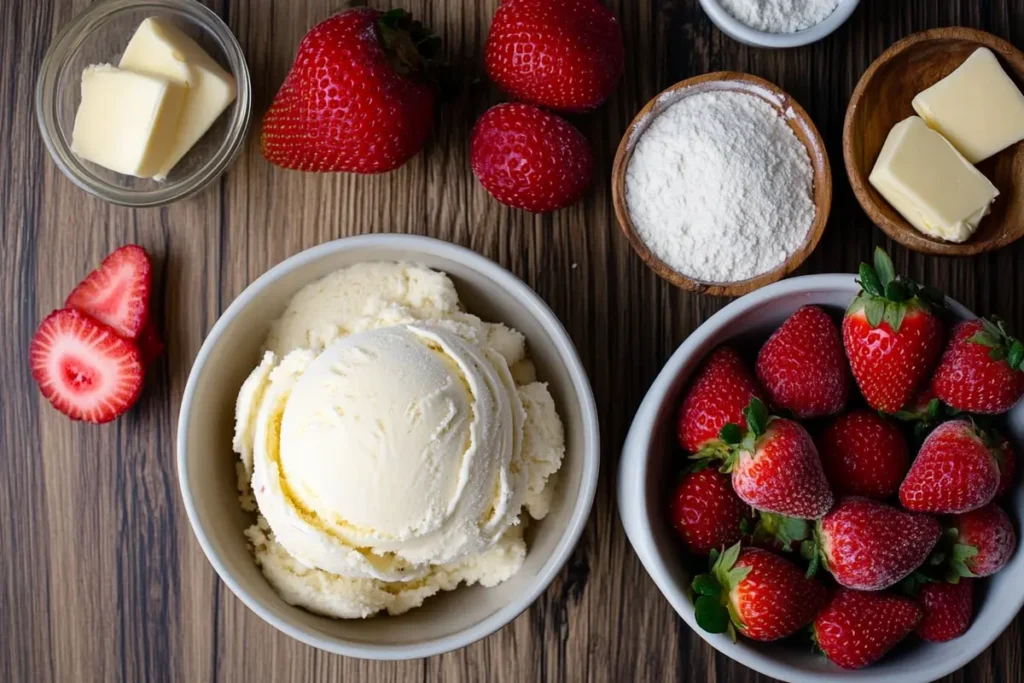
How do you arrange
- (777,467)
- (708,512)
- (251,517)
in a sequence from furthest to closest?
(251,517) → (708,512) → (777,467)

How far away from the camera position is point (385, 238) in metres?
1.14

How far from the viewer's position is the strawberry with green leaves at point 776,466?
3.37ft

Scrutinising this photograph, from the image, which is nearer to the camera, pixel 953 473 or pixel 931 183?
pixel 953 473

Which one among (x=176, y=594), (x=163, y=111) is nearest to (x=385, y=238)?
(x=163, y=111)

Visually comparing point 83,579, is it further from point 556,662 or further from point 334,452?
point 556,662

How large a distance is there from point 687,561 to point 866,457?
0.25m

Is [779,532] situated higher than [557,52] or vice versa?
[557,52]

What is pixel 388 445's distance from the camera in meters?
1.04

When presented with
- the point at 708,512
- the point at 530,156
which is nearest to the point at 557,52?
the point at 530,156

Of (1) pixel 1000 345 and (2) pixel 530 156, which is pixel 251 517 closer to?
(2) pixel 530 156

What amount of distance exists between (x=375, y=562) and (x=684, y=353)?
0.43 m

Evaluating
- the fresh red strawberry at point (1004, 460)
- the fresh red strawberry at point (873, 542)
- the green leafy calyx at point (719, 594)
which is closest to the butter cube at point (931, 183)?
the fresh red strawberry at point (1004, 460)

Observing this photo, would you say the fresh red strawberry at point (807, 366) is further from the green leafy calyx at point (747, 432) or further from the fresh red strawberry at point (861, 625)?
the fresh red strawberry at point (861, 625)

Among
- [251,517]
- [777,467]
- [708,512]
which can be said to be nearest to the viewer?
[777,467]
